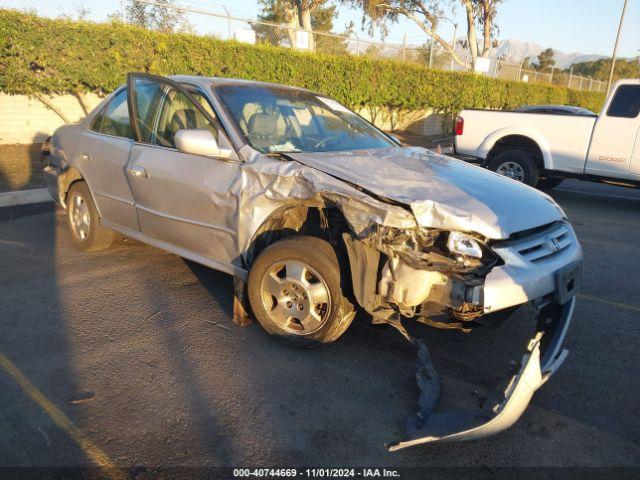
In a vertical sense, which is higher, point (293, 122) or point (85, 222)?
point (293, 122)

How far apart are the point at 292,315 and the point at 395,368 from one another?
2.41ft

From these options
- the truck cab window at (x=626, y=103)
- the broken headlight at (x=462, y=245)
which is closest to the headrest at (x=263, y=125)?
the broken headlight at (x=462, y=245)

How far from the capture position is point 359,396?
9.71ft

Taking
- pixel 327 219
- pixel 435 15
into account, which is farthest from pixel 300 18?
pixel 327 219

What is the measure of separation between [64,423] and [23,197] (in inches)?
212

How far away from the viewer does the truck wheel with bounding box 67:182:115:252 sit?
5.00m

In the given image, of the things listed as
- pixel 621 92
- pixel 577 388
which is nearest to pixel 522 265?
pixel 577 388

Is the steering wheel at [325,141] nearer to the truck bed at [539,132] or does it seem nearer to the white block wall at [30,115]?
the truck bed at [539,132]

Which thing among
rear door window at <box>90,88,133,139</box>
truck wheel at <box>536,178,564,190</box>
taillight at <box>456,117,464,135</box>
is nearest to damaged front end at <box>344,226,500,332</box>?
rear door window at <box>90,88,133,139</box>

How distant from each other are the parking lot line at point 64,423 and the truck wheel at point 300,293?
1.30 m

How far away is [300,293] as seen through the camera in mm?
3332

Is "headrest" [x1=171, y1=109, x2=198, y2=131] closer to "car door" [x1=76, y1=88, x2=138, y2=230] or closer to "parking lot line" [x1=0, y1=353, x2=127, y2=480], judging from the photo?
"car door" [x1=76, y1=88, x2=138, y2=230]

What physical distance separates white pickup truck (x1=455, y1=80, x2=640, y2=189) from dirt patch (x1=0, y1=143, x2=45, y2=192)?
282 inches

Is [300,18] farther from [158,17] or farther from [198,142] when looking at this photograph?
[198,142]
